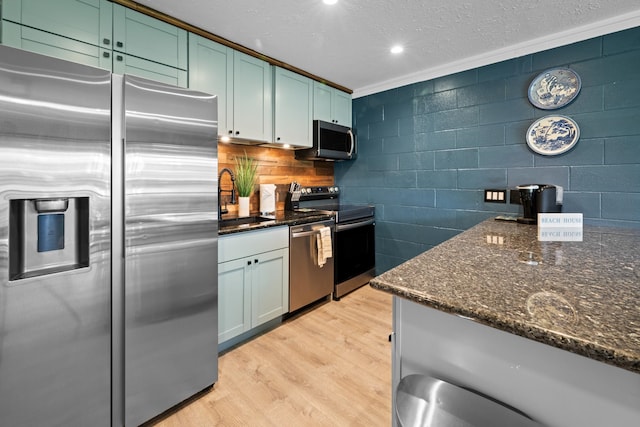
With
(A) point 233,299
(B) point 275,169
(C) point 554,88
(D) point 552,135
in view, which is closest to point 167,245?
(A) point 233,299

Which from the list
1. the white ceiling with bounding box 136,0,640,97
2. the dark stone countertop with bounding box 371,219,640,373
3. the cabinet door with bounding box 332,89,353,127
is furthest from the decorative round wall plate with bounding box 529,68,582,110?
the cabinet door with bounding box 332,89,353,127

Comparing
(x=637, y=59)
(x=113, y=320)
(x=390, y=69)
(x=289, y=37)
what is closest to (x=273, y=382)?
(x=113, y=320)

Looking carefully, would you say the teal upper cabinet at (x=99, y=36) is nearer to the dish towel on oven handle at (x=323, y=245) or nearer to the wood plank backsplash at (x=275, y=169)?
the wood plank backsplash at (x=275, y=169)

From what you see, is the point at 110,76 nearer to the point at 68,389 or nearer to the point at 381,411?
the point at 68,389

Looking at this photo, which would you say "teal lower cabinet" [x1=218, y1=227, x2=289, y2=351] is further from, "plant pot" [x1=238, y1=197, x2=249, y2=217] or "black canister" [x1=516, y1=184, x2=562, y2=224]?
"black canister" [x1=516, y1=184, x2=562, y2=224]

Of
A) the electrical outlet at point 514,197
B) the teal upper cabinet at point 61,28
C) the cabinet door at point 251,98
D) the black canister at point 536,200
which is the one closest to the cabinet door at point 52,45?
the teal upper cabinet at point 61,28

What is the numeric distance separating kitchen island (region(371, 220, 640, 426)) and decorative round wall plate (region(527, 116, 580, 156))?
1.50m

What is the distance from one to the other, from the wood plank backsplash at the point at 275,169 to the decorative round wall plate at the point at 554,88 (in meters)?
2.20

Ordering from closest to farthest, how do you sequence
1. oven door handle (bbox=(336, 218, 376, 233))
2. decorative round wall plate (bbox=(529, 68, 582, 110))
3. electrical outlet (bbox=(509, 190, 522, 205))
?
decorative round wall plate (bbox=(529, 68, 582, 110)) → electrical outlet (bbox=(509, 190, 522, 205)) → oven door handle (bbox=(336, 218, 376, 233))

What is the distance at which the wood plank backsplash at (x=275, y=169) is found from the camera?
269 centimetres

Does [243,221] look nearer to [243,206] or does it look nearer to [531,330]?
[243,206]

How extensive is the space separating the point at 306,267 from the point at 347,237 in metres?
0.64

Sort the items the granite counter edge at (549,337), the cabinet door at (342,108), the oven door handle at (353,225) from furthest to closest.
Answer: the cabinet door at (342,108) < the oven door handle at (353,225) < the granite counter edge at (549,337)

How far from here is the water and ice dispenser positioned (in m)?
1.15
